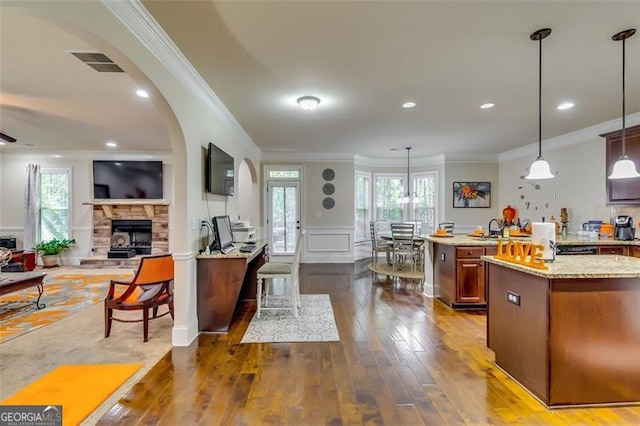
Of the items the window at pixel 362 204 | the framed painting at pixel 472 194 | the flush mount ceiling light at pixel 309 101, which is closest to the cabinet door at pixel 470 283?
the flush mount ceiling light at pixel 309 101

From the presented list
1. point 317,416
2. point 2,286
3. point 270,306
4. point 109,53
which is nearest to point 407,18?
point 109,53

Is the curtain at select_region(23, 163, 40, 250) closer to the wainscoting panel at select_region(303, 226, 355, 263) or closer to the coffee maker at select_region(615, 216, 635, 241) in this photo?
the wainscoting panel at select_region(303, 226, 355, 263)

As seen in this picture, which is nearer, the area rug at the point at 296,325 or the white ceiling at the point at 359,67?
the white ceiling at the point at 359,67

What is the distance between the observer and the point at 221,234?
3.53 metres

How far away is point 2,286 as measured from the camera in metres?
3.47

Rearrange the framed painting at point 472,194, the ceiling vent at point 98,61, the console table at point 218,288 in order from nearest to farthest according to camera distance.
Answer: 1. the ceiling vent at point 98,61
2. the console table at point 218,288
3. the framed painting at point 472,194

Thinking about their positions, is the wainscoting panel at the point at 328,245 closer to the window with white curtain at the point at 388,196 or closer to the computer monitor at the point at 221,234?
the window with white curtain at the point at 388,196

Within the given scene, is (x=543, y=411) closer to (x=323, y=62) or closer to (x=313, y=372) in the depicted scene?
(x=313, y=372)

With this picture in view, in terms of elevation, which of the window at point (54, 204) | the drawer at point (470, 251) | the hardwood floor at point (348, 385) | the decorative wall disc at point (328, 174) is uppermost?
the decorative wall disc at point (328, 174)

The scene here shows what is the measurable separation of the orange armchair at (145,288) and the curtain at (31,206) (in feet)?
18.6

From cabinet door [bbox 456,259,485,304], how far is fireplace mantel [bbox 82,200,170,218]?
21.4 feet

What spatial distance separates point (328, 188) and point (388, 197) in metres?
1.88

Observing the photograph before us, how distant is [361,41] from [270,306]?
3.31 meters

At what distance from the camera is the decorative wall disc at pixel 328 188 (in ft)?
24.4
